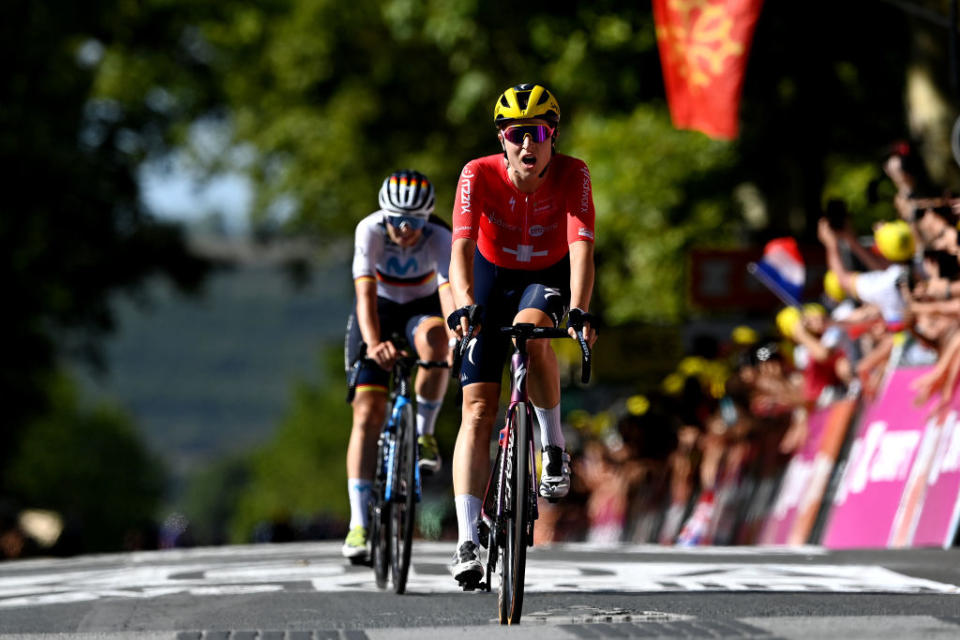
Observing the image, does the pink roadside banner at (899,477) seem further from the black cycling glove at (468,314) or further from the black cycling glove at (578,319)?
the black cycling glove at (468,314)

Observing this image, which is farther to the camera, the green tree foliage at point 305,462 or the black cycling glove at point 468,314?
the green tree foliage at point 305,462

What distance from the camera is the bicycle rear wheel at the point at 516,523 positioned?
24.9 ft

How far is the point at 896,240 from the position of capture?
1390 cm

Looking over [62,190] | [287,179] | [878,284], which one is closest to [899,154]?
[878,284]

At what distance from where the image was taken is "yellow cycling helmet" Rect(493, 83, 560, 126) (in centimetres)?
808

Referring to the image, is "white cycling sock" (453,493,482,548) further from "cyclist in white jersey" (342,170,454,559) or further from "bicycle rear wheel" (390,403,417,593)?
"cyclist in white jersey" (342,170,454,559)

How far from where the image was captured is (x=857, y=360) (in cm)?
1502

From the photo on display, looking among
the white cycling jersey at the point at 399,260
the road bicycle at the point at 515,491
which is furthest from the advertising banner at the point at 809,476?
the road bicycle at the point at 515,491

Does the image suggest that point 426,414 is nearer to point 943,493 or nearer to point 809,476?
point 943,493

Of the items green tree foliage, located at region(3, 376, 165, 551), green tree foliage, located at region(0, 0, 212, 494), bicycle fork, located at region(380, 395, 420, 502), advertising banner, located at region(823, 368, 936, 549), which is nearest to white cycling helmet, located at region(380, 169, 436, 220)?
bicycle fork, located at region(380, 395, 420, 502)

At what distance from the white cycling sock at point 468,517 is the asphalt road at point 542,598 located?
0.34 m

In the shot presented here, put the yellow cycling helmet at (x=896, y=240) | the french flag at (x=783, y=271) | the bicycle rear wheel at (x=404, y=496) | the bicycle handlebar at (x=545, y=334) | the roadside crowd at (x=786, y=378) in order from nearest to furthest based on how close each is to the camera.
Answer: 1. the bicycle handlebar at (x=545, y=334)
2. the bicycle rear wheel at (x=404, y=496)
3. the roadside crowd at (x=786, y=378)
4. the yellow cycling helmet at (x=896, y=240)
5. the french flag at (x=783, y=271)

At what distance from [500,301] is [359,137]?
2619 centimetres

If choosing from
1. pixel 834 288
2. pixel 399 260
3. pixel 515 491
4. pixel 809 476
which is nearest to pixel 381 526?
pixel 399 260
